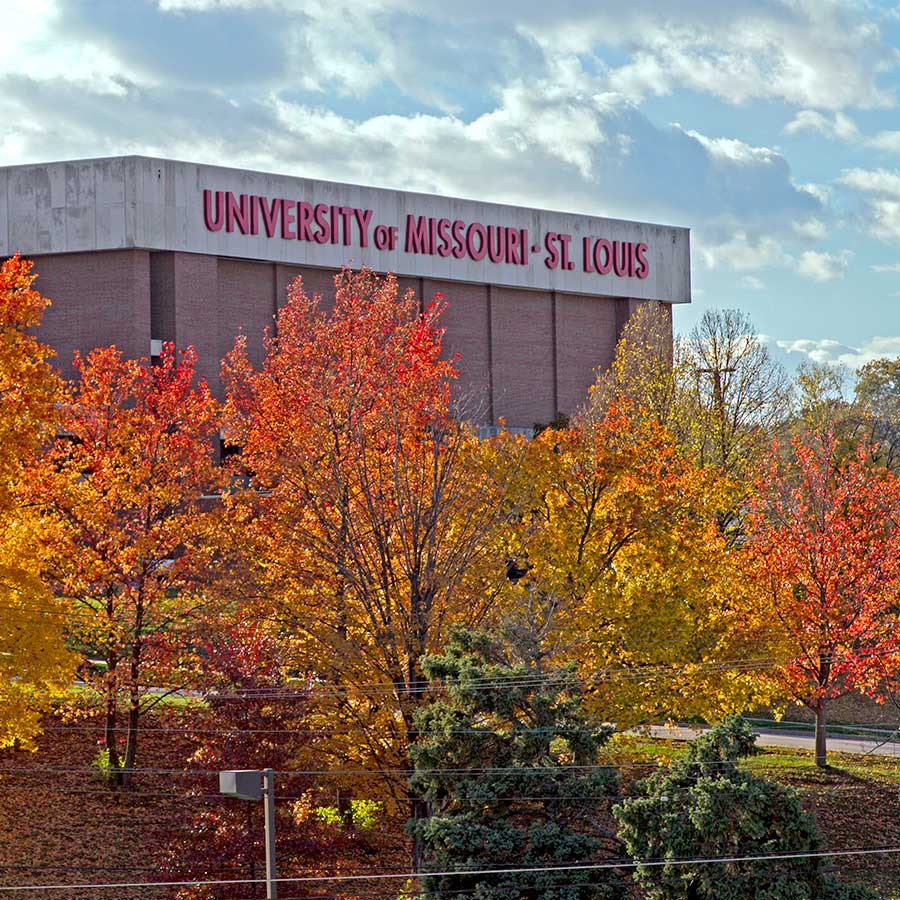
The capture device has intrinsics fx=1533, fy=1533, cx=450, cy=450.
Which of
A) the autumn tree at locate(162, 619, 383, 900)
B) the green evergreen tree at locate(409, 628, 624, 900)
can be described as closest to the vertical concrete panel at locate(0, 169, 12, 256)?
the autumn tree at locate(162, 619, 383, 900)

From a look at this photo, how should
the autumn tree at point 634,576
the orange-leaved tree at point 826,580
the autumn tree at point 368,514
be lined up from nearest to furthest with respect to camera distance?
the autumn tree at point 368,514, the autumn tree at point 634,576, the orange-leaved tree at point 826,580

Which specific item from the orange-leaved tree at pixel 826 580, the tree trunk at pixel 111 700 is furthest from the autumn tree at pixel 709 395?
the tree trunk at pixel 111 700

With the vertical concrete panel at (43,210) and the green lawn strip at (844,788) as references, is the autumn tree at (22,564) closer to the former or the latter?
the green lawn strip at (844,788)

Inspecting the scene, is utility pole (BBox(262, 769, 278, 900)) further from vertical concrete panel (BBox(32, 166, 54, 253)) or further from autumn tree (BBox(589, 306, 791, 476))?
vertical concrete panel (BBox(32, 166, 54, 253))

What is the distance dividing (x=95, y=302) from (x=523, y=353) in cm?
2280

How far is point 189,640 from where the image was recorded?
35000mm

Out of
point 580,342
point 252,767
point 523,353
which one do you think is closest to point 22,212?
point 523,353

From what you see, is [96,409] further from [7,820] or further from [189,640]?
[7,820]

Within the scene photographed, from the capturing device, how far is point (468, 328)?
76188 mm

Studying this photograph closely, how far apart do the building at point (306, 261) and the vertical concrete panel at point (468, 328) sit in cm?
8

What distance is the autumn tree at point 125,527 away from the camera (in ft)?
118

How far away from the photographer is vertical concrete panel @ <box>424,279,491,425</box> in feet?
245

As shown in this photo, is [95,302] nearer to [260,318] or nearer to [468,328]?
[260,318]

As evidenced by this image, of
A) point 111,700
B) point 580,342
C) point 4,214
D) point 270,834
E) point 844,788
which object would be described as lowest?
point 844,788
